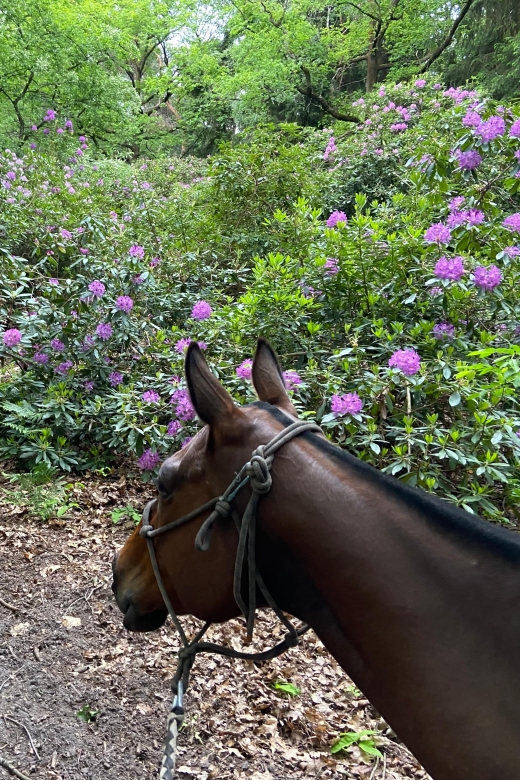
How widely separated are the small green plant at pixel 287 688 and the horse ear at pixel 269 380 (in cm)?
207

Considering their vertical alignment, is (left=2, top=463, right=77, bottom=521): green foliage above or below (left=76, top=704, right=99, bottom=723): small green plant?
above

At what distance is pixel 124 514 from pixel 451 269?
120 inches

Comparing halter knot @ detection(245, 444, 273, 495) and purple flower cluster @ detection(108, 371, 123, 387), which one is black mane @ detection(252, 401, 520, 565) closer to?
halter knot @ detection(245, 444, 273, 495)

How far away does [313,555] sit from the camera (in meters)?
1.11

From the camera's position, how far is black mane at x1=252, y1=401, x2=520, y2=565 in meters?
1.00

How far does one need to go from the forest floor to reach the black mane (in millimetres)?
1940

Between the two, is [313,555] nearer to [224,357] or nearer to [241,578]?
[241,578]

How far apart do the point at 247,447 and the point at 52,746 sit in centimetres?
213

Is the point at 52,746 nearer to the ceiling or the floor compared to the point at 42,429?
nearer to the floor

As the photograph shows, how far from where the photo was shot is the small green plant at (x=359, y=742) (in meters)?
2.40

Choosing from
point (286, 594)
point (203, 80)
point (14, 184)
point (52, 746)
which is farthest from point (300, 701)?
point (203, 80)

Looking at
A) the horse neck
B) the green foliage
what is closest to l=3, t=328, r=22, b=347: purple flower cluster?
the green foliage

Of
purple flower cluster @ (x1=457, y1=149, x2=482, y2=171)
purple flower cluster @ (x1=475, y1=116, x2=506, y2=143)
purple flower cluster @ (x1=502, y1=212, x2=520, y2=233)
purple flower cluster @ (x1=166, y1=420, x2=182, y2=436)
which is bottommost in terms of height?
purple flower cluster @ (x1=166, y1=420, x2=182, y2=436)

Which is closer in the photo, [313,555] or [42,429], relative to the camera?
[313,555]
